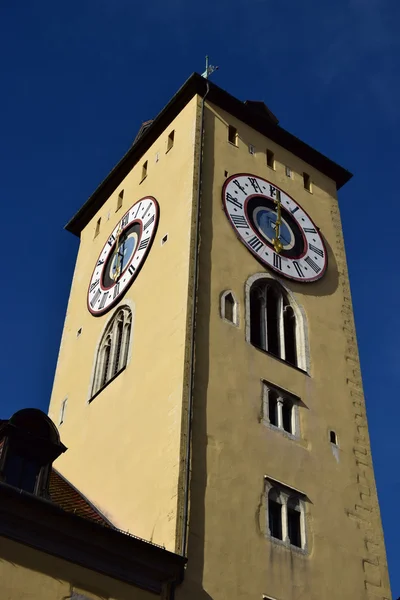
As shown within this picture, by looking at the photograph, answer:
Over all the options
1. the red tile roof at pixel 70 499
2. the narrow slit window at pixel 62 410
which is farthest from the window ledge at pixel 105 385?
the red tile roof at pixel 70 499

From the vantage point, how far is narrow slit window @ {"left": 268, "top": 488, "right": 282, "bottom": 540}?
679 inches

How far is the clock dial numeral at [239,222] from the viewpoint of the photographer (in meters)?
22.2

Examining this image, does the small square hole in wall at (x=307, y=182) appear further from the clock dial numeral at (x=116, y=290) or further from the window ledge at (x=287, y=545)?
the window ledge at (x=287, y=545)

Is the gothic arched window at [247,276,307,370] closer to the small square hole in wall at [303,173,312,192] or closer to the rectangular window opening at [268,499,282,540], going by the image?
the rectangular window opening at [268,499,282,540]

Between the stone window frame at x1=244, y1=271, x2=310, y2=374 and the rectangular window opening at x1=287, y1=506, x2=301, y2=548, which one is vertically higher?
the stone window frame at x1=244, y1=271, x2=310, y2=374

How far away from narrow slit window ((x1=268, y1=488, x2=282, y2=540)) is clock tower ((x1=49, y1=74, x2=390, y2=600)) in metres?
0.04

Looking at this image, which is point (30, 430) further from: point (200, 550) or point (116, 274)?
point (116, 274)


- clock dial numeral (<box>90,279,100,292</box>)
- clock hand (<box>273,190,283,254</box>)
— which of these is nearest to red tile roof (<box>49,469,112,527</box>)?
clock dial numeral (<box>90,279,100,292</box>)

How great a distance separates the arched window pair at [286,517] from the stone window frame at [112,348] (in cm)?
461

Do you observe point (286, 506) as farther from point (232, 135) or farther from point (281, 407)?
point (232, 135)

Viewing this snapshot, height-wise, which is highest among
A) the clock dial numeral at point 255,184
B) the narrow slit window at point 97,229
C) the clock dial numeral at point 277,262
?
the narrow slit window at point 97,229

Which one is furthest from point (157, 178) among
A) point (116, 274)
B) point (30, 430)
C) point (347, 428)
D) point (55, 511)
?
point (55, 511)

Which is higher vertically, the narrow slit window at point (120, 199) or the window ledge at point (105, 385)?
the narrow slit window at point (120, 199)

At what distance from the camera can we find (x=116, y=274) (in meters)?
23.7
